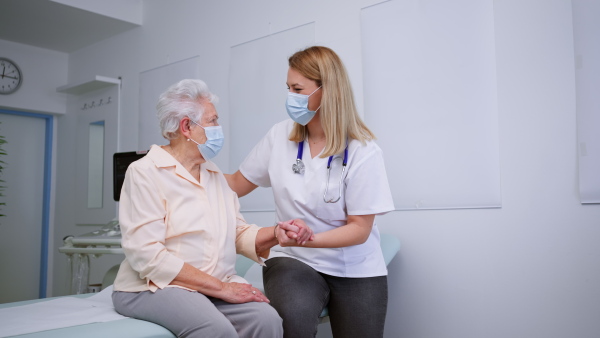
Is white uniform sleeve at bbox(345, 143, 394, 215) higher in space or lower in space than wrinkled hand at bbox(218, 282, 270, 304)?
higher

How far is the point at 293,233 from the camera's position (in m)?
1.75

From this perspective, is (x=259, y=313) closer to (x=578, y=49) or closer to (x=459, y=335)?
(x=459, y=335)

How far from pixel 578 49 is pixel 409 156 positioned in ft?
2.92

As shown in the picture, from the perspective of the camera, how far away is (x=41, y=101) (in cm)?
536

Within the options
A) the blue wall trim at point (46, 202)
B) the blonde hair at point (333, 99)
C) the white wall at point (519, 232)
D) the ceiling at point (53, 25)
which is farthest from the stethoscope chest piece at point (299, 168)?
the blue wall trim at point (46, 202)

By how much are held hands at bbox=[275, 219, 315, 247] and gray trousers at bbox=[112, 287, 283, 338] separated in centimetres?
22

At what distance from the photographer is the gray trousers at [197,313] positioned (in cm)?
152

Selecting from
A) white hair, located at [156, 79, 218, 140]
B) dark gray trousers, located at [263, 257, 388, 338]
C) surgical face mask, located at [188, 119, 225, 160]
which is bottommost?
dark gray trousers, located at [263, 257, 388, 338]

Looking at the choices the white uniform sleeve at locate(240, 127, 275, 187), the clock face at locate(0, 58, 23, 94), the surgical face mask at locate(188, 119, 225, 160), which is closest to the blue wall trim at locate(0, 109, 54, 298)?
the clock face at locate(0, 58, 23, 94)

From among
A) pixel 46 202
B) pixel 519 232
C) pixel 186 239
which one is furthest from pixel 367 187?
pixel 46 202

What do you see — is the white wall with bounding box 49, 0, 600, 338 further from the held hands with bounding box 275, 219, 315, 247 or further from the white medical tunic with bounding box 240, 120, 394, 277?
the held hands with bounding box 275, 219, 315, 247

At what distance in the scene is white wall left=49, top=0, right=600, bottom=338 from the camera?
224 centimetres

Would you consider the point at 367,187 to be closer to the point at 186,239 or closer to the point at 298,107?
the point at 298,107

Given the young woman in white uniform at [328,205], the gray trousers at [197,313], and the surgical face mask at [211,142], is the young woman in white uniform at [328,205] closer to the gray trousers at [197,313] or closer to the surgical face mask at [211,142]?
the gray trousers at [197,313]
